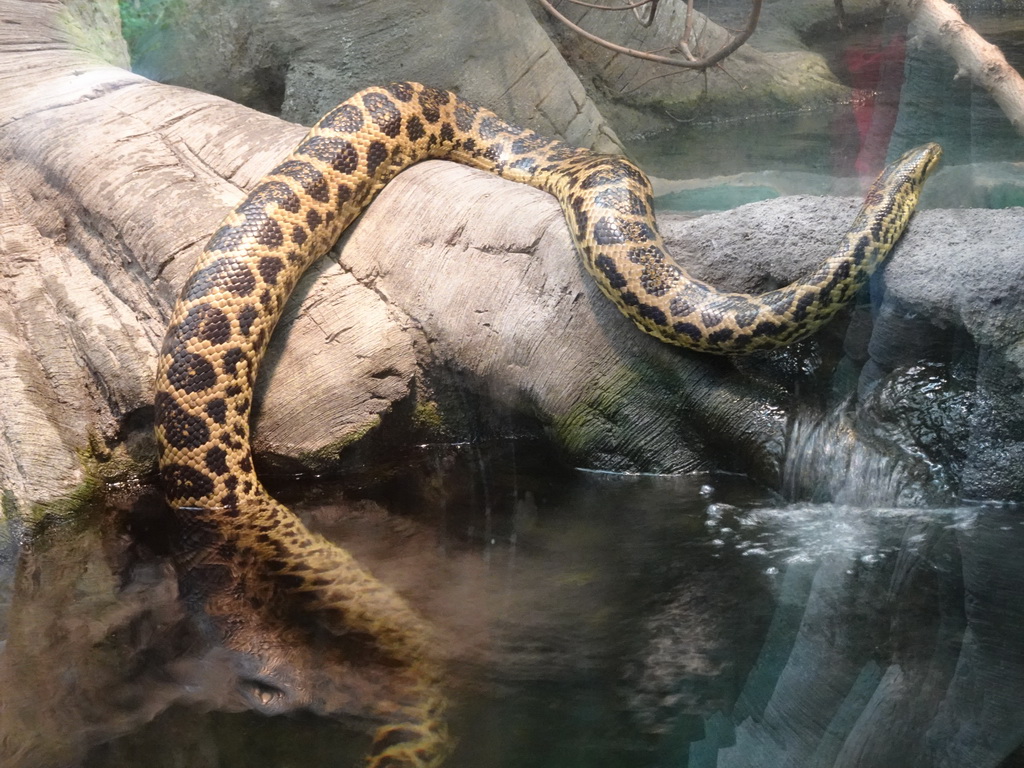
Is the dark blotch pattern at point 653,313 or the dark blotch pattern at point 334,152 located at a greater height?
the dark blotch pattern at point 334,152

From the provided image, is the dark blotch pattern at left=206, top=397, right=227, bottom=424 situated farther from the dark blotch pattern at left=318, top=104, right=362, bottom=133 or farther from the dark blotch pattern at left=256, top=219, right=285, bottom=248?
the dark blotch pattern at left=318, top=104, right=362, bottom=133

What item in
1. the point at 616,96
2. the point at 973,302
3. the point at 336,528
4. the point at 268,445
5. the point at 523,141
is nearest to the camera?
the point at 973,302

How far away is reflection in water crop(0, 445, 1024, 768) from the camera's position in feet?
8.58

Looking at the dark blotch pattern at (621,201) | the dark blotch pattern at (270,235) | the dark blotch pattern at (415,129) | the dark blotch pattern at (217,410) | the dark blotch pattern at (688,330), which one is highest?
the dark blotch pattern at (415,129)

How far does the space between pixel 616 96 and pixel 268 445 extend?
4529 millimetres

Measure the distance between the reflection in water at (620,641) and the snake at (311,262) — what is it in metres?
0.22

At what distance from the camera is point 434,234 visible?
479 cm

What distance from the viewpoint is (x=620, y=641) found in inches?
122

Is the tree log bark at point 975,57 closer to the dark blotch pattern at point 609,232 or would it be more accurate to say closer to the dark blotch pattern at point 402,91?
the dark blotch pattern at point 609,232

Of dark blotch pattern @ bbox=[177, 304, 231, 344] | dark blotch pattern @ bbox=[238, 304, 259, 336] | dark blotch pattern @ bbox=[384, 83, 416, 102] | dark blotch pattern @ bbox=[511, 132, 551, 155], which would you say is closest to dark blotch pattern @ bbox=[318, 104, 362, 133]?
dark blotch pattern @ bbox=[384, 83, 416, 102]

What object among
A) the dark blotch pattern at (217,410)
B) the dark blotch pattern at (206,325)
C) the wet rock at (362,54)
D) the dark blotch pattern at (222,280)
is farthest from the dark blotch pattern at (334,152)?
the wet rock at (362,54)

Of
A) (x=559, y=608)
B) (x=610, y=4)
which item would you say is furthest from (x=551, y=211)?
(x=610, y=4)

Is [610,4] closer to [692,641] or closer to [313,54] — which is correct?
[313,54]

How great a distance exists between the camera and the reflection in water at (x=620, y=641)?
8.58ft
